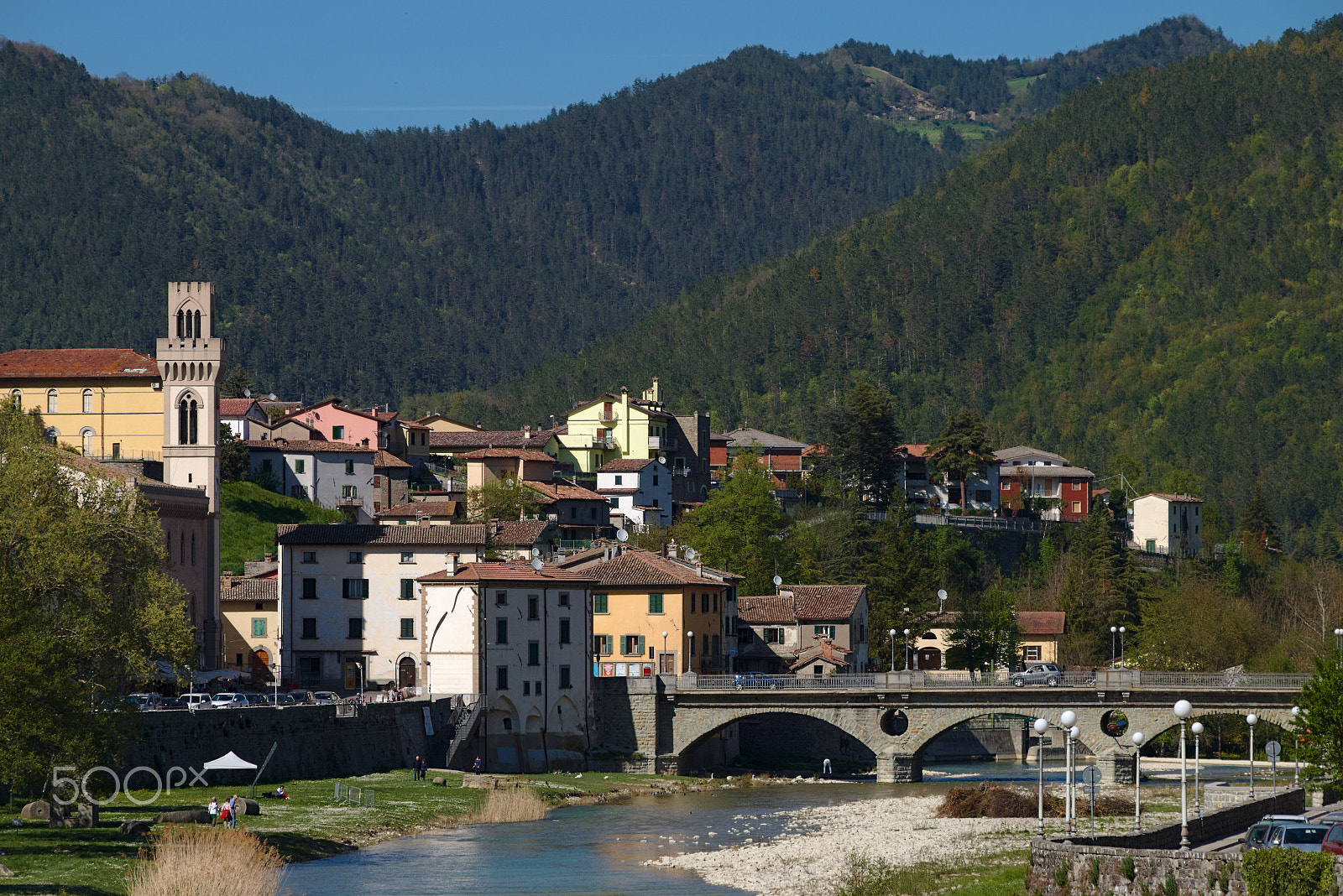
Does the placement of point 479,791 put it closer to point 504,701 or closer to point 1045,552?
point 504,701

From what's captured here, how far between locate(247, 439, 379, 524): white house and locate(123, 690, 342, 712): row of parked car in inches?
2027

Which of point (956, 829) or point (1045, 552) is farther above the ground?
point (1045, 552)

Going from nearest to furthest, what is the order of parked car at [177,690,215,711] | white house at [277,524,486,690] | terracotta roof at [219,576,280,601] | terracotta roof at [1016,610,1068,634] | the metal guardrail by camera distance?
parked car at [177,690,215,711], the metal guardrail, white house at [277,524,486,690], terracotta roof at [219,576,280,601], terracotta roof at [1016,610,1068,634]

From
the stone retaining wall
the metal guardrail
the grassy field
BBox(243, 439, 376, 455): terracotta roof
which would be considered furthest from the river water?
BBox(243, 439, 376, 455): terracotta roof

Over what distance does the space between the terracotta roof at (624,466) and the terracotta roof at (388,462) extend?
50.7 feet

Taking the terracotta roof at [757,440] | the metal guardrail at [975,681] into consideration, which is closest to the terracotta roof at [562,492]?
the terracotta roof at [757,440]

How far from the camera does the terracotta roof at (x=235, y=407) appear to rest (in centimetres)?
14250

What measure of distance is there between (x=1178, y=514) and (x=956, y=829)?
120 metres

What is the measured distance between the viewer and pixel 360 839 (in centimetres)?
6075

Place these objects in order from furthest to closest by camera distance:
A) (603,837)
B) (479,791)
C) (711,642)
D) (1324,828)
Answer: (711,642), (479,791), (603,837), (1324,828)

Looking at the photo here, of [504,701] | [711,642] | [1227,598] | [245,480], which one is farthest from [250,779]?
[1227,598]

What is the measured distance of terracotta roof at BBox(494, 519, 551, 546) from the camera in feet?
378

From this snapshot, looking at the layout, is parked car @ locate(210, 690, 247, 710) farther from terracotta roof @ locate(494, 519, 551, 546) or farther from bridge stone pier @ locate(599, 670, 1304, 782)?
terracotta roof @ locate(494, 519, 551, 546)

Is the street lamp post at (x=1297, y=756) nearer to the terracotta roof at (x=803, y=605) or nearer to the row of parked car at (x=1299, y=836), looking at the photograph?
the row of parked car at (x=1299, y=836)
